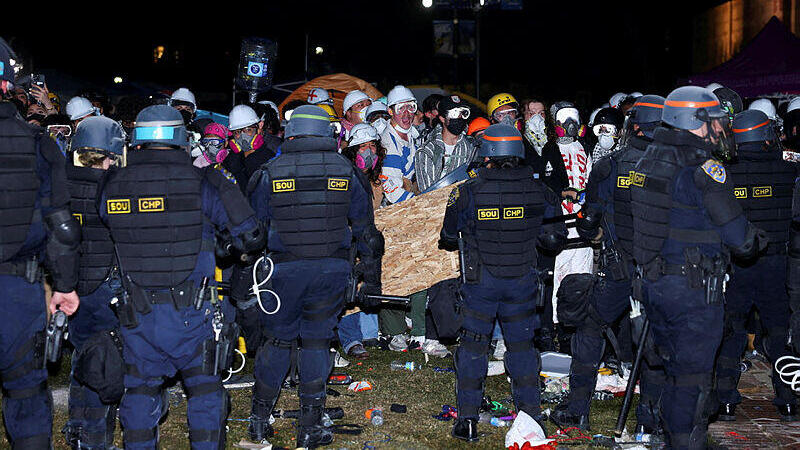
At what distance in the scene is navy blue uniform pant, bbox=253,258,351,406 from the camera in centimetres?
631

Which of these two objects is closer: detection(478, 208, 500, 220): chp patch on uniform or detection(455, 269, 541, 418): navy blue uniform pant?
detection(478, 208, 500, 220): chp patch on uniform

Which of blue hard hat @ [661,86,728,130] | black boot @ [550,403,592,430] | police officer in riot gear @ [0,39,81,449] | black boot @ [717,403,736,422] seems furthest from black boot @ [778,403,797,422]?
police officer in riot gear @ [0,39,81,449]

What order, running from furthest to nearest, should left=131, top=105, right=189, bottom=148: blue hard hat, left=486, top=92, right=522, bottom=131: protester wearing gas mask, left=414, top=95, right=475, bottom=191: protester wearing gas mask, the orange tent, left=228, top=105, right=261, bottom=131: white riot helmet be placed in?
1. the orange tent
2. left=486, top=92, right=522, bottom=131: protester wearing gas mask
3. left=414, top=95, right=475, bottom=191: protester wearing gas mask
4. left=228, top=105, right=261, bottom=131: white riot helmet
5. left=131, top=105, right=189, bottom=148: blue hard hat

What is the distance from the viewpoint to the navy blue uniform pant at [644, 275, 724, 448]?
5.60m

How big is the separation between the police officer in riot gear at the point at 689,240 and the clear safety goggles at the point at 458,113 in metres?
3.69

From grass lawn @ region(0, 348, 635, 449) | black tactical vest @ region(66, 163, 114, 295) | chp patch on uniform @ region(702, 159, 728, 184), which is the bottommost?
grass lawn @ region(0, 348, 635, 449)

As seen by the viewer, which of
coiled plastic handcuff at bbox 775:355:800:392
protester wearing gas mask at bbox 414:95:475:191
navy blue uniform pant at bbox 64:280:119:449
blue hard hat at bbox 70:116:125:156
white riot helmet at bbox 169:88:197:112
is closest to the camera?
blue hard hat at bbox 70:116:125:156

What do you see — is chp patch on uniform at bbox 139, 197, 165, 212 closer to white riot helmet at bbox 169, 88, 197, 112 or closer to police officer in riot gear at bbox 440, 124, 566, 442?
police officer in riot gear at bbox 440, 124, 566, 442

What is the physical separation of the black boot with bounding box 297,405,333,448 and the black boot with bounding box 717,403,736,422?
3590 mm

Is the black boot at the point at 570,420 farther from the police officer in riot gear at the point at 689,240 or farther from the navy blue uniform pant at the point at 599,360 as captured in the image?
the police officer in riot gear at the point at 689,240

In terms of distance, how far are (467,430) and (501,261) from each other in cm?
145

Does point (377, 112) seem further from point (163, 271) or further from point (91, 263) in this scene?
point (163, 271)

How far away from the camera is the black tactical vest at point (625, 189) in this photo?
21.4 feet

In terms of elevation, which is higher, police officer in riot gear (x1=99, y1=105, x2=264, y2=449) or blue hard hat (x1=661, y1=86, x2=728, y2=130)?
blue hard hat (x1=661, y1=86, x2=728, y2=130)
